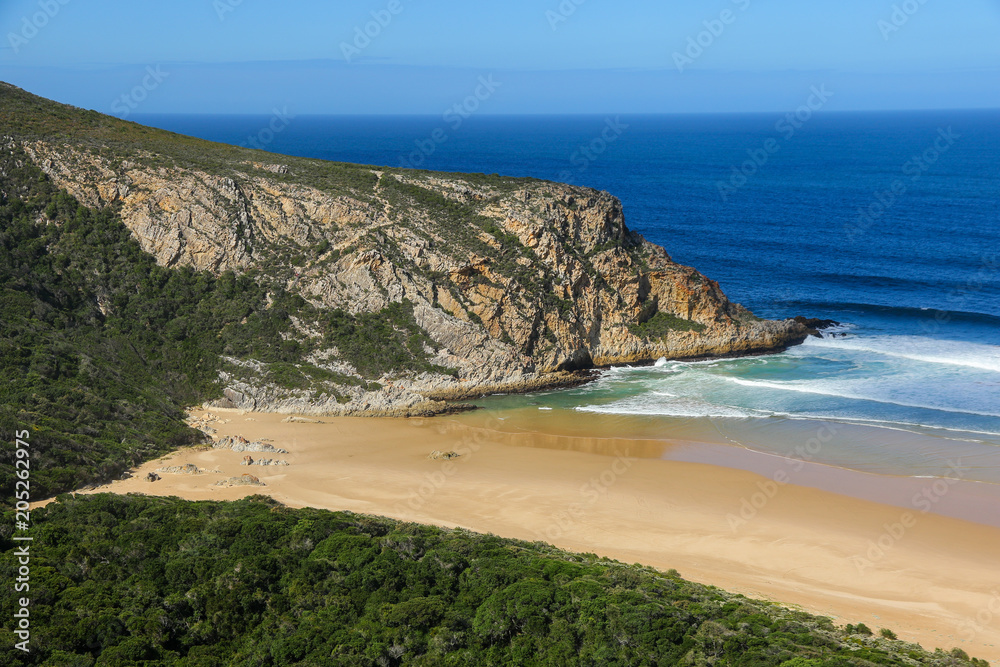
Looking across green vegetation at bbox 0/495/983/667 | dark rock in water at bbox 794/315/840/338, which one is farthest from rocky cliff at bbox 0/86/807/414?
green vegetation at bbox 0/495/983/667

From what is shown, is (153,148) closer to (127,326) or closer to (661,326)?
(127,326)

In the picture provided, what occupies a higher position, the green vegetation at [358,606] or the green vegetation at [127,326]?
the green vegetation at [127,326]

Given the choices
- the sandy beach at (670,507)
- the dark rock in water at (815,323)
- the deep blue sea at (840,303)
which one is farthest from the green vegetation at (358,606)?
the dark rock in water at (815,323)

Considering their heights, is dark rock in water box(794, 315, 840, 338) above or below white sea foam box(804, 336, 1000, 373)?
above

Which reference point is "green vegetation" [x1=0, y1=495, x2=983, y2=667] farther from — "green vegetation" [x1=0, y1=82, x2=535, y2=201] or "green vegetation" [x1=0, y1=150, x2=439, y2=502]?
"green vegetation" [x1=0, y1=82, x2=535, y2=201]

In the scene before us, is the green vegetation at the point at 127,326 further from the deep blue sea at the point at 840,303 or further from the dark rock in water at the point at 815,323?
the dark rock in water at the point at 815,323

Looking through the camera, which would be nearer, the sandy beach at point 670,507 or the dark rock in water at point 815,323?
the sandy beach at point 670,507
